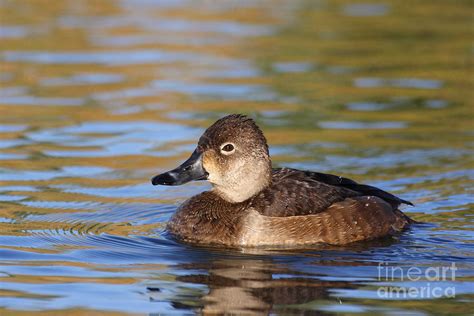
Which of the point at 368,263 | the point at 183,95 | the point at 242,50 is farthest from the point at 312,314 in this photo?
the point at 242,50

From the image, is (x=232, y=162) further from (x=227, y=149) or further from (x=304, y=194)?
(x=304, y=194)

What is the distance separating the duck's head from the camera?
30.0ft

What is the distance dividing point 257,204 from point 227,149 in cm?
58

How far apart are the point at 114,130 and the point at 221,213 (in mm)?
4449

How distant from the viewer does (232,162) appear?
9156 mm

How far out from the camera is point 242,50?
1764 centimetres

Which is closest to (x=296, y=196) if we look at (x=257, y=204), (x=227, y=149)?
(x=257, y=204)

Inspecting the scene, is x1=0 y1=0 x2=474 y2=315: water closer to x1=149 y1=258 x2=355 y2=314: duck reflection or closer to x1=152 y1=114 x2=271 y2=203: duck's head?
x1=149 y1=258 x2=355 y2=314: duck reflection

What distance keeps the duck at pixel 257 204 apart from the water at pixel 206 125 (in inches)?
9.4

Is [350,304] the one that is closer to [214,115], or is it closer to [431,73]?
[214,115]

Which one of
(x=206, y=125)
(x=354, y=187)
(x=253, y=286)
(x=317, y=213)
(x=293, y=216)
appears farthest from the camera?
(x=206, y=125)

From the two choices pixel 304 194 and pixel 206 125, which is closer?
pixel 304 194

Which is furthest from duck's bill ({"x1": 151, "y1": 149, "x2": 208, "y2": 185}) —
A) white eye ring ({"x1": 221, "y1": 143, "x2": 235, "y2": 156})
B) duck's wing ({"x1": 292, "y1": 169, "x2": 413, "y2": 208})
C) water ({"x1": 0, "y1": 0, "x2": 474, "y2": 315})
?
duck's wing ({"x1": 292, "y1": 169, "x2": 413, "y2": 208})

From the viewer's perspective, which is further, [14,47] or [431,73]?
[14,47]
